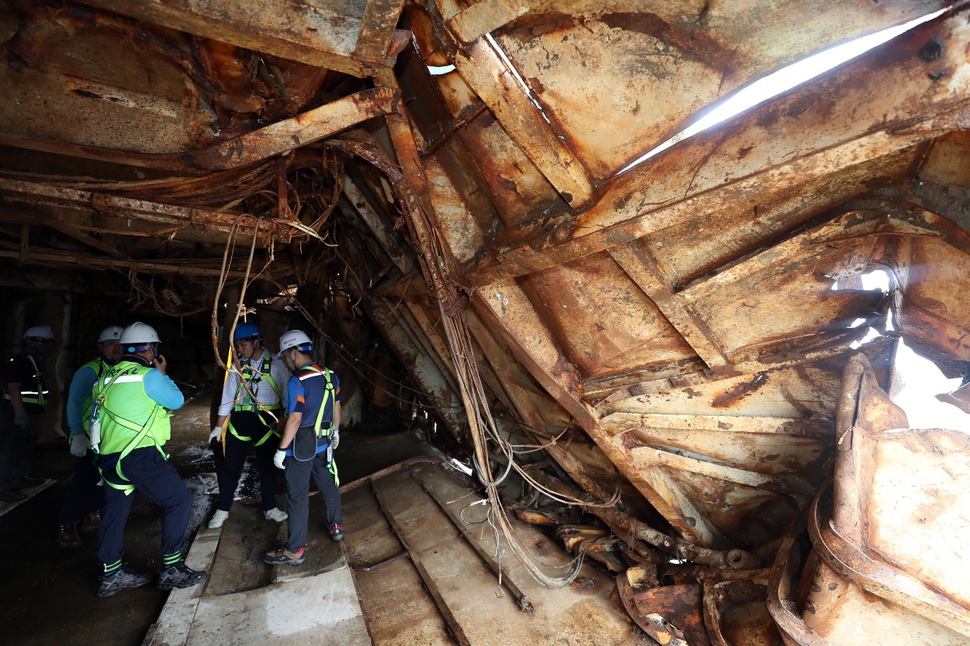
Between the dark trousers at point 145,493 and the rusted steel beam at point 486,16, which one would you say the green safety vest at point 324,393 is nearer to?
the dark trousers at point 145,493

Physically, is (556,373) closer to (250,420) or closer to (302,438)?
(302,438)

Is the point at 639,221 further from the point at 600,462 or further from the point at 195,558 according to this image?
the point at 195,558

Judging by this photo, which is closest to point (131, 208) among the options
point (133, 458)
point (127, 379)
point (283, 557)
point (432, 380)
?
point (127, 379)

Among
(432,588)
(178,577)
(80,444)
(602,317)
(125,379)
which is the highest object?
(602,317)

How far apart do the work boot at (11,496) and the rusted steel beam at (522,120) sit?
19.7ft

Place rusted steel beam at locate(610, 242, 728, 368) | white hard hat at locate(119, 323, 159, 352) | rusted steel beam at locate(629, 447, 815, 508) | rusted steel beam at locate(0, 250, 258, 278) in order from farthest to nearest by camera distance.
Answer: rusted steel beam at locate(0, 250, 258, 278)
white hard hat at locate(119, 323, 159, 352)
rusted steel beam at locate(629, 447, 815, 508)
rusted steel beam at locate(610, 242, 728, 368)

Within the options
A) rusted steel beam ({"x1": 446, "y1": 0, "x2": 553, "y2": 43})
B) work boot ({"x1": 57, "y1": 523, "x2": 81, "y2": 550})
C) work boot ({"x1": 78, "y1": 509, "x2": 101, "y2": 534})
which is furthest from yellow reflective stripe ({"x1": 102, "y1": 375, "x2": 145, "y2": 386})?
rusted steel beam ({"x1": 446, "y1": 0, "x2": 553, "y2": 43})

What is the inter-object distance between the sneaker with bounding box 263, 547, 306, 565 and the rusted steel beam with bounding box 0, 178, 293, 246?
2588mm

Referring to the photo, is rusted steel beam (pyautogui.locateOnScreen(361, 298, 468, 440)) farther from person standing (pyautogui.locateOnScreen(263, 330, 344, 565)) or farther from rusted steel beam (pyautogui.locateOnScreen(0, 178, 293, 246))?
rusted steel beam (pyautogui.locateOnScreen(0, 178, 293, 246))

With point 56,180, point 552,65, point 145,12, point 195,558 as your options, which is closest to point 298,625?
point 195,558

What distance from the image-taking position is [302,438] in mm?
4078

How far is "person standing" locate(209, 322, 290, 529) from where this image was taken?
4.61 metres

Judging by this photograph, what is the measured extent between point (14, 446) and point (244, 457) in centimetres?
258

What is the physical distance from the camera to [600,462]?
4336 mm
